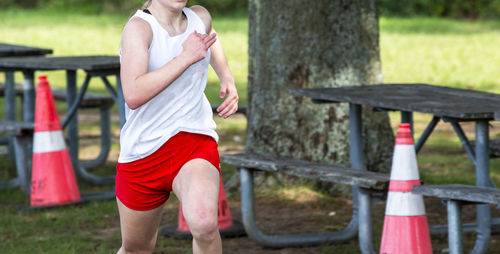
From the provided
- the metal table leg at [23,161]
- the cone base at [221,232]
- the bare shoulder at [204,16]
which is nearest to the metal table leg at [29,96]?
the metal table leg at [23,161]

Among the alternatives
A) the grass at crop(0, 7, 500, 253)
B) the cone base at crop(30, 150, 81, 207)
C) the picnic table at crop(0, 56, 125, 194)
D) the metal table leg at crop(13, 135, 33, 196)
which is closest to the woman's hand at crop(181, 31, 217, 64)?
the grass at crop(0, 7, 500, 253)

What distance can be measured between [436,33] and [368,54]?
1668 centimetres

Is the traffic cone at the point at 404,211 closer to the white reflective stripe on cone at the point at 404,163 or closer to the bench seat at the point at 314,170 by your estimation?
the white reflective stripe on cone at the point at 404,163

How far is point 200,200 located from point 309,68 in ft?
11.5

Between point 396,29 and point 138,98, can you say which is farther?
point 396,29

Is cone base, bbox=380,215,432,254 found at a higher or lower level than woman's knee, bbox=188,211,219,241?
lower

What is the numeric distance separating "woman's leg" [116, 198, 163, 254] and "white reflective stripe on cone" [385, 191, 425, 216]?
1.37 meters

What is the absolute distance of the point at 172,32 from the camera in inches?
146

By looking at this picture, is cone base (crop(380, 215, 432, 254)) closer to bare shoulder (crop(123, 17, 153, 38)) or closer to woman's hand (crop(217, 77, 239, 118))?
woman's hand (crop(217, 77, 239, 118))

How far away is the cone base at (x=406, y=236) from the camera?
4742mm

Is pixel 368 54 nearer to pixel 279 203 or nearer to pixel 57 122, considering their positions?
pixel 279 203

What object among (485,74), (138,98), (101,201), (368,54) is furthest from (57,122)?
(485,74)

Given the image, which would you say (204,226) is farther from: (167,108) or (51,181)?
(51,181)

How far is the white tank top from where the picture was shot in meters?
3.65
